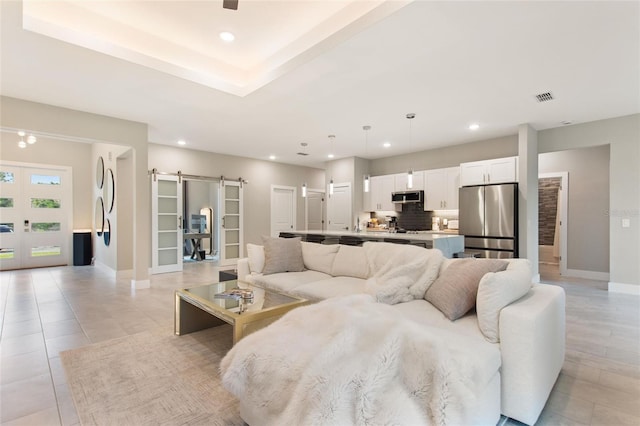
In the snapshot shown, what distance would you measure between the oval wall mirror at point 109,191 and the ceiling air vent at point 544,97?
7.42 metres

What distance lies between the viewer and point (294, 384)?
4.83ft

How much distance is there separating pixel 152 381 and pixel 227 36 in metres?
3.26

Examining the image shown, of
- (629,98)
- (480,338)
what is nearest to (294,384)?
(480,338)

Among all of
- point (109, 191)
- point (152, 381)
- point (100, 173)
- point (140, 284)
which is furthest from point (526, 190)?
point (100, 173)

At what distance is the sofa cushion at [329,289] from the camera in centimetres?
296

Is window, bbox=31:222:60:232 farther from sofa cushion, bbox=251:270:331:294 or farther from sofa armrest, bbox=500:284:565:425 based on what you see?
sofa armrest, bbox=500:284:565:425

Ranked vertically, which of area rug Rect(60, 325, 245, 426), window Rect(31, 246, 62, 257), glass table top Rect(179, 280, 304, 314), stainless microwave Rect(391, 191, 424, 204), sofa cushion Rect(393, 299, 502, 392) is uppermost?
stainless microwave Rect(391, 191, 424, 204)

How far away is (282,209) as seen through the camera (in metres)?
8.91

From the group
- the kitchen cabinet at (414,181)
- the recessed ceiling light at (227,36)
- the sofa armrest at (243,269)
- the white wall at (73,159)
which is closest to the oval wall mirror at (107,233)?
the white wall at (73,159)

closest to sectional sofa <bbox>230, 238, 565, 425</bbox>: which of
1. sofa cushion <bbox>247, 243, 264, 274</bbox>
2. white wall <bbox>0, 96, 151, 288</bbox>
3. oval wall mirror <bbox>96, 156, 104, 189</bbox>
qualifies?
sofa cushion <bbox>247, 243, 264, 274</bbox>

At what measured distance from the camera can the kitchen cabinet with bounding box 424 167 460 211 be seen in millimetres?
6371

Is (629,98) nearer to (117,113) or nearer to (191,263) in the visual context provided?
(117,113)

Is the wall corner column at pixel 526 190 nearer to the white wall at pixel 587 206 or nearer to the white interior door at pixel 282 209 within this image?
the white wall at pixel 587 206

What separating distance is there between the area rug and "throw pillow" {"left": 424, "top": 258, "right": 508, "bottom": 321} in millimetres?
1538
